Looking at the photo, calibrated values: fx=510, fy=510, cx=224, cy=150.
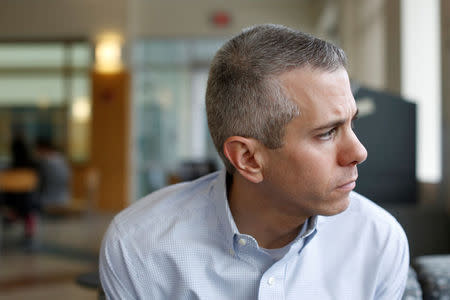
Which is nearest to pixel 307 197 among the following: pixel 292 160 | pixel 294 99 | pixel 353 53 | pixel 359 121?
pixel 292 160

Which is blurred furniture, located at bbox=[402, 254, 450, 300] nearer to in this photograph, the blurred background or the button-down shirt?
the button-down shirt

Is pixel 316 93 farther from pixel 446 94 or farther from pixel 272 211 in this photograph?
pixel 446 94

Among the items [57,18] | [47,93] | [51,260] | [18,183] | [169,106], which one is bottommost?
[51,260]

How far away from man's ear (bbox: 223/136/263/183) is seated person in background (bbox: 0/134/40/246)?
4852mm

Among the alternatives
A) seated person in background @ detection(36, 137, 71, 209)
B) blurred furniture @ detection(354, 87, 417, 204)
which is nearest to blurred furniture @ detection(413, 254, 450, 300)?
blurred furniture @ detection(354, 87, 417, 204)

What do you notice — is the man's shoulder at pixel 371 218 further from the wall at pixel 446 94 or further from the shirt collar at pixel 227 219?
the wall at pixel 446 94

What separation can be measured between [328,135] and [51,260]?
4297mm

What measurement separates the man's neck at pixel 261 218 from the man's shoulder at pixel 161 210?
0.08 m

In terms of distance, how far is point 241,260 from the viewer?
1039 mm

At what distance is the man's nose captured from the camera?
946mm

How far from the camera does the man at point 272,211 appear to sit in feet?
3.14

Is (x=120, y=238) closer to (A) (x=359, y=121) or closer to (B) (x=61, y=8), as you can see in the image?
(A) (x=359, y=121)

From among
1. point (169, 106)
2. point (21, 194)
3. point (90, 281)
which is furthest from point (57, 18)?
point (90, 281)

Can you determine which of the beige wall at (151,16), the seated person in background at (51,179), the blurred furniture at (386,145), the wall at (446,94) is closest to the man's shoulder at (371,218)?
the blurred furniture at (386,145)
